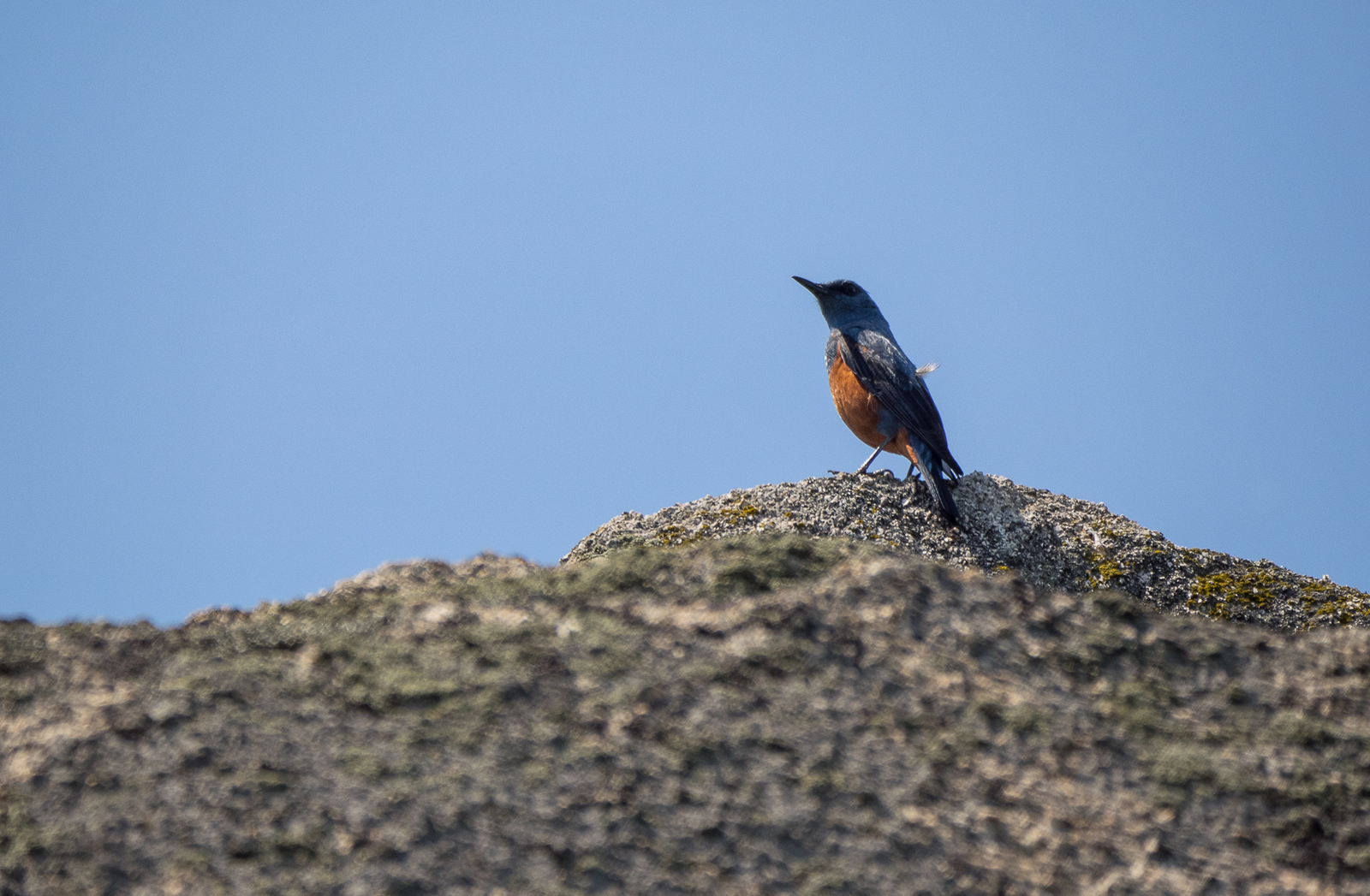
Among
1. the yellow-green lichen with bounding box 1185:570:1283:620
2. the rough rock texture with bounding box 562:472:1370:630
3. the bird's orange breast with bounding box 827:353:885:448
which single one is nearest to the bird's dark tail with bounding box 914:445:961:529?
the rough rock texture with bounding box 562:472:1370:630

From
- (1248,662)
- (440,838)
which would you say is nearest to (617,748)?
(440,838)

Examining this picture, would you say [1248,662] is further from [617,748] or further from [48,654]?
[48,654]

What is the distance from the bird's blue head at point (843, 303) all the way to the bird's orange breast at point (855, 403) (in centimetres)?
91

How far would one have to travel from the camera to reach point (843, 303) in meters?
10.1

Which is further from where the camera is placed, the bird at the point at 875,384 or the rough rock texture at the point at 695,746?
the bird at the point at 875,384

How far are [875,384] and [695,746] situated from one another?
6299mm

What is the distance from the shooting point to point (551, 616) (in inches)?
120

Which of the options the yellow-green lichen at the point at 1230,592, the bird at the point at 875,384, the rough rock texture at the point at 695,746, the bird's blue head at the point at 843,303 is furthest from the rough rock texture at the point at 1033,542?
the bird's blue head at the point at 843,303

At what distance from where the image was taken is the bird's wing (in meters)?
8.00

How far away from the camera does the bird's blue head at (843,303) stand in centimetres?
998

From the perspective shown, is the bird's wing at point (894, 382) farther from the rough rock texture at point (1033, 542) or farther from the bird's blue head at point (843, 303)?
the rough rock texture at point (1033, 542)

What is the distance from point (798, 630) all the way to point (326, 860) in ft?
4.13

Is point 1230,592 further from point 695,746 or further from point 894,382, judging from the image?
point 695,746

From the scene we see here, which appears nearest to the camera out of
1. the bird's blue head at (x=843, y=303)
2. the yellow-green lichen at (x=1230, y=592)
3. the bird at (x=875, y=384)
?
the yellow-green lichen at (x=1230, y=592)
